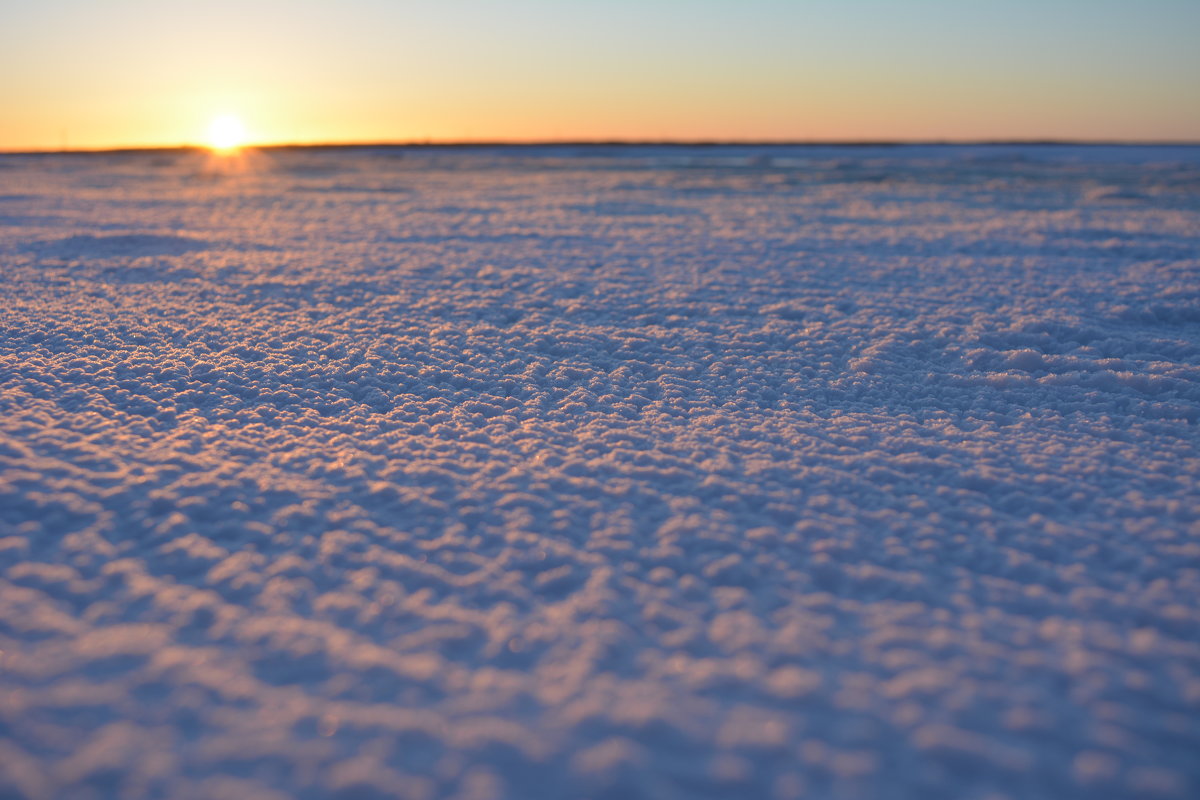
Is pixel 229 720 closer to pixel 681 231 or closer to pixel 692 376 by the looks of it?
pixel 692 376

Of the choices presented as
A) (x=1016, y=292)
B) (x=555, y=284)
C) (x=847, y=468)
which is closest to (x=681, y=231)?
(x=555, y=284)

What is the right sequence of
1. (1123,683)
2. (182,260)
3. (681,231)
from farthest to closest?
(681,231) < (182,260) < (1123,683)

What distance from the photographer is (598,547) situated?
2.28 metres

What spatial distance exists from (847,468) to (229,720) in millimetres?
2203

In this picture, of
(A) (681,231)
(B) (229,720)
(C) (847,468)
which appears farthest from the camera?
(A) (681,231)

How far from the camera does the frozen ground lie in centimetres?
154

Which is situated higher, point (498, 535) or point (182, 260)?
point (182, 260)

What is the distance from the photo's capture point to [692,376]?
156 inches

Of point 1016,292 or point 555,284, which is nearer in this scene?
point 1016,292

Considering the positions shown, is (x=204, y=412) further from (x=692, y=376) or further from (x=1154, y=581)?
(x=1154, y=581)

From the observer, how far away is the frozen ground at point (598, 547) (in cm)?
154

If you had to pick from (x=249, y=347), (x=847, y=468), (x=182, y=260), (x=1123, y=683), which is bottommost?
(x=1123, y=683)

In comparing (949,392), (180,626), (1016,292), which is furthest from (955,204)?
A: (180,626)

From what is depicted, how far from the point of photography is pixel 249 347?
14.0 ft
